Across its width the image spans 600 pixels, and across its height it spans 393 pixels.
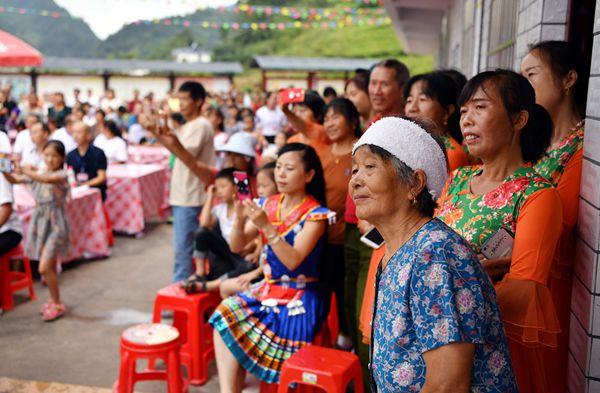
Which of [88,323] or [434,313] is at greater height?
[434,313]

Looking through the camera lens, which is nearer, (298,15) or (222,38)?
(298,15)

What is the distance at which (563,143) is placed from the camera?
6.67 feet

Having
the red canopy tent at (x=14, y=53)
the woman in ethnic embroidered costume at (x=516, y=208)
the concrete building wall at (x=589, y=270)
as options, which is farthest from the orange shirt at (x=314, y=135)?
the red canopy tent at (x=14, y=53)

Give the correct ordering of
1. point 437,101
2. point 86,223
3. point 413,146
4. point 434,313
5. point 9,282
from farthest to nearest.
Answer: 1. point 86,223
2. point 9,282
3. point 437,101
4. point 413,146
5. point 434,313

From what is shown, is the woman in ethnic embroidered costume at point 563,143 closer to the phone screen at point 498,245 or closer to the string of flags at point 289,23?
the phone screen at point 498,245

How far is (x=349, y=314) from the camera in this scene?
336 cm

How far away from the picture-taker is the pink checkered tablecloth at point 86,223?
5.44 metres

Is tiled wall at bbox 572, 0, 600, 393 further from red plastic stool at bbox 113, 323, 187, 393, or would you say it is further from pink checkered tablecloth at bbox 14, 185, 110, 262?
pink checkered tablecloth at bbox 14, 185, 110, 262

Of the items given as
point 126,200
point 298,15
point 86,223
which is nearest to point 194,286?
point 86,223

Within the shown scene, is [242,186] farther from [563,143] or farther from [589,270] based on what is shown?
[589,270]

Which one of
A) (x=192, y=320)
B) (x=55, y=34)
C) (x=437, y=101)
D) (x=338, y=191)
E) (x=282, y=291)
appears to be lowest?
(x=192, y=320)

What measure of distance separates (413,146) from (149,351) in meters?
1.84

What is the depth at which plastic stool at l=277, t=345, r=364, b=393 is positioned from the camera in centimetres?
226

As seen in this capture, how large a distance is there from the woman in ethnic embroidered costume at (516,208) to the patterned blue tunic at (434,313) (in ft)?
0.94
